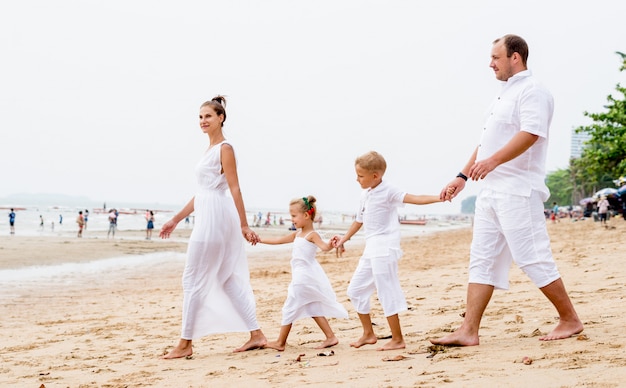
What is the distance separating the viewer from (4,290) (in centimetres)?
1107

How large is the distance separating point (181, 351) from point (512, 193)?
2.67m

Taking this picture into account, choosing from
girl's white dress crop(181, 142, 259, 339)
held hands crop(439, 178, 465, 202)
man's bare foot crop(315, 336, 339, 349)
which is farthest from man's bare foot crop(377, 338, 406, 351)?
girl's white dress crop(181, 142, 259, 339)

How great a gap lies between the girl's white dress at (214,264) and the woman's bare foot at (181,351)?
59 millimetres

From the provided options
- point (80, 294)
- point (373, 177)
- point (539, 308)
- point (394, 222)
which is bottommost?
point (80, 294)

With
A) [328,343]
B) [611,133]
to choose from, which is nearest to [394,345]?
[328,343]

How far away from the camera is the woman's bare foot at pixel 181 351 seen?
478 centimetres

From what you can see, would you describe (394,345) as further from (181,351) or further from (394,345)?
(181,351)

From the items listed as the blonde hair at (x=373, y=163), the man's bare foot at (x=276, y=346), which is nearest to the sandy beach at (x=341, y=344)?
the man's bare foot at (x=276, y=346)

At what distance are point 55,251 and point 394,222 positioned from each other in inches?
712

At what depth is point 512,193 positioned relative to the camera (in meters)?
3.98

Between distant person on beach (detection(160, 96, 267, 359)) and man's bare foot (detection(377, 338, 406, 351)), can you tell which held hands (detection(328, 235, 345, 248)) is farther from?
man's bare foot (detection(377, 338, 406, 351))

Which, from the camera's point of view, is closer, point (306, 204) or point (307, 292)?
point (307, 292)

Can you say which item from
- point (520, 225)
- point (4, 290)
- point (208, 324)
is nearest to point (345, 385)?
point (520, 225)

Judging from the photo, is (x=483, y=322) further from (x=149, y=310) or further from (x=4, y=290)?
(x=4, y=290)
